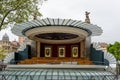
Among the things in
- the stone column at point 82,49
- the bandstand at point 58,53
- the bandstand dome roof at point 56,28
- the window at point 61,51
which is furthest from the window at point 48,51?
the stone column at point 82,49

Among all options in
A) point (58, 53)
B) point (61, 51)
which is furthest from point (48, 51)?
point (61, 51)

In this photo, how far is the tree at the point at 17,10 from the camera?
1264 inches

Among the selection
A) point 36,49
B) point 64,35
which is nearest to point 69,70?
point 64,35

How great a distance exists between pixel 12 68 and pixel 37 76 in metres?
3.96

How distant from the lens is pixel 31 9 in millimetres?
32781

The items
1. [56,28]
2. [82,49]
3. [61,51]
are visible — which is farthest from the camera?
[61,51]

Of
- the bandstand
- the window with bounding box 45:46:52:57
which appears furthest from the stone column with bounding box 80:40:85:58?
the window with bounding box 45:46:52:57

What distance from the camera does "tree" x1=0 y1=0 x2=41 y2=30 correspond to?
3209cm

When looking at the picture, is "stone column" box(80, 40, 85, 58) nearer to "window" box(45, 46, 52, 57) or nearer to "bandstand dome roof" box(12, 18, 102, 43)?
"bandstand dome roof" box(12, 18, 102, 43)

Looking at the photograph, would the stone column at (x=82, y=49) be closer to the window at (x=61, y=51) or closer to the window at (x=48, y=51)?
the window at (x=61, y=51)

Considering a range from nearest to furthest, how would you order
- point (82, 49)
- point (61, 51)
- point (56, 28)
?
point (56, 28), point (82, 49), point (61, 51)

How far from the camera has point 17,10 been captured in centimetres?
3269

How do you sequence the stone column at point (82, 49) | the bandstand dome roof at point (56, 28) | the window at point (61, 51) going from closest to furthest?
the bandstand dome roof at point (56, 28), the stone column at point (82, 49), the window at point (61, 51)

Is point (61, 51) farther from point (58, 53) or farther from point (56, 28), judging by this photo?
point (56, 28)
